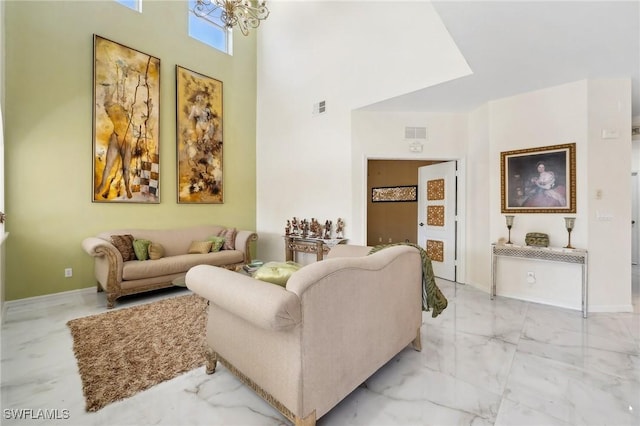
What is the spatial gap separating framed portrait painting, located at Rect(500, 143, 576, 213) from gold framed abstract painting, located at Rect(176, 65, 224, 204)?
4682 millimetres

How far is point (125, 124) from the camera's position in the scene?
4266mm

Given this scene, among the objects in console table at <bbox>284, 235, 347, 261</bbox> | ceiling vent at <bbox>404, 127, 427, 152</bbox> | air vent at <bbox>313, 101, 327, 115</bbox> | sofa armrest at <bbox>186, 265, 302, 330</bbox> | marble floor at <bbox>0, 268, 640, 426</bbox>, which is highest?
air vent at <bbox>313, 101, 327, 115</bbox>

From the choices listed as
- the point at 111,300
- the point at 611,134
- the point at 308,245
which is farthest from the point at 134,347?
the point at 611,134

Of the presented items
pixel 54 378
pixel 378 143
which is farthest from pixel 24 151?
pixel 378 143

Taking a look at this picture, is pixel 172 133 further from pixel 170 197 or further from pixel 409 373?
pixel 409 373

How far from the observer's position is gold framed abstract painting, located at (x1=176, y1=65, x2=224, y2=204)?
16.1 ft

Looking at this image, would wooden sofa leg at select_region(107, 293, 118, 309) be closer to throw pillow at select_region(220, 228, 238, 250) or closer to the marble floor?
the marble floor

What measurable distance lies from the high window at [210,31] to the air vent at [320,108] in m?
2.08

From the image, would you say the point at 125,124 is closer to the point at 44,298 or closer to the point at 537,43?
the point at 44,298

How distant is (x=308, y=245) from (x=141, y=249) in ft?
7.97

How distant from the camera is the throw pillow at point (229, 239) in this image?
489 cm

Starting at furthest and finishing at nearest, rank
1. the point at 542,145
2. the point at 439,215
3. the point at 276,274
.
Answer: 1. the point at 439,215
2. the point at 542,145
3. the point at 276,274

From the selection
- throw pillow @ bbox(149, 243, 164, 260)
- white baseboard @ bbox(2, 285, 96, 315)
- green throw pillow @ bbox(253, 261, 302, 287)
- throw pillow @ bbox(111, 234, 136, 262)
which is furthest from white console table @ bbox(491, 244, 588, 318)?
white baseboard @ bbox(2, 285, 96, 315)

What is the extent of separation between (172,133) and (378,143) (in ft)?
11.2
